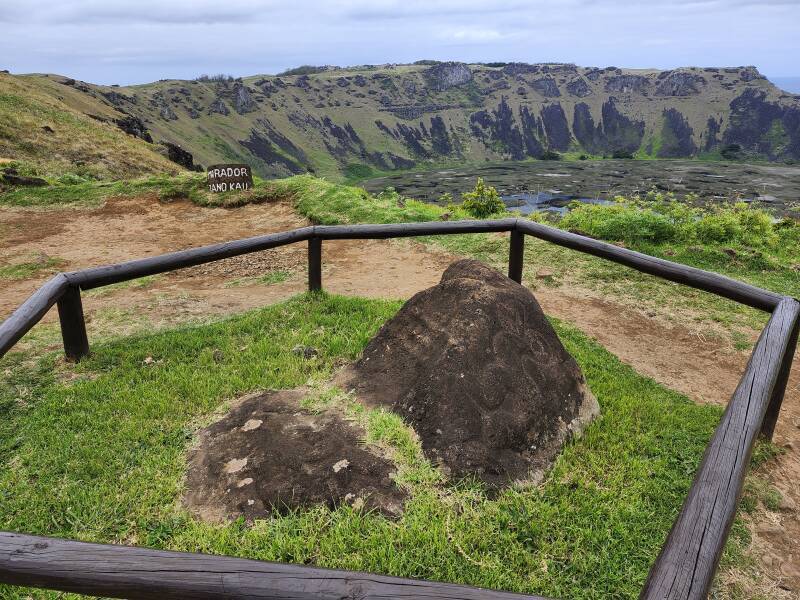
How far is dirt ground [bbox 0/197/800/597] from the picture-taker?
543 centimetres

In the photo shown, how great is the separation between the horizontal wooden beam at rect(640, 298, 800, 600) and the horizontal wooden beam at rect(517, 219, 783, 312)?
139cm

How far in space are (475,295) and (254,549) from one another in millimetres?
2968

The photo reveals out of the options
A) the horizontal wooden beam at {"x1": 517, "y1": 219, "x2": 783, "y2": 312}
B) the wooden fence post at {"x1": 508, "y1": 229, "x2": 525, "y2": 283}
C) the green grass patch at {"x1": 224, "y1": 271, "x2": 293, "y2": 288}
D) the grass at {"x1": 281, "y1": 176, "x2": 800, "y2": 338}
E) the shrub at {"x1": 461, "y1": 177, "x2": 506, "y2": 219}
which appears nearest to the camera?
the horizontal wooden beam at {"x1": 517, "y1": 219, "x2": 783, "y2": 312}

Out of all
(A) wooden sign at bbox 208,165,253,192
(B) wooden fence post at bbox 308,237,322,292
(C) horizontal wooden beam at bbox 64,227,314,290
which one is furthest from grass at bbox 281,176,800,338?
(C) horizontal wooden beam at bbox 64,227,314,290

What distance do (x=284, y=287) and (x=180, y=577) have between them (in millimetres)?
8083

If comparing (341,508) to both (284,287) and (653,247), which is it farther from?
(653,247)

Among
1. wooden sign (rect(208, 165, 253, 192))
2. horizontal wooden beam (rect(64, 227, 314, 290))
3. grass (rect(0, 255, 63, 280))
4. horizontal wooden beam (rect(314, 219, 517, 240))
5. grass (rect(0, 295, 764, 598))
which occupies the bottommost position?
grass (rect(0, 295, 764, 598))

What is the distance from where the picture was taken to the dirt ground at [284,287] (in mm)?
5434

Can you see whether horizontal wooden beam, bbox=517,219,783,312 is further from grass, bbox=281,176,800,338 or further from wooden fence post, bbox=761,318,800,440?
grass, bbox=281,176,800,338

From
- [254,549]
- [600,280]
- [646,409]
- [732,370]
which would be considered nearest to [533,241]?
[600,280]

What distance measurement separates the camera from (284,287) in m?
9.80

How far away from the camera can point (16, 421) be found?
5004 mm

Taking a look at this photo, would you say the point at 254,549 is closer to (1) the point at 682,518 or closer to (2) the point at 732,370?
(1) the point at 682,518

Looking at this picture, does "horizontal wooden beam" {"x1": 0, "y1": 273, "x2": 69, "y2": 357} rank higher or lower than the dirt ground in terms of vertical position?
higher
